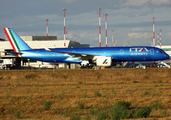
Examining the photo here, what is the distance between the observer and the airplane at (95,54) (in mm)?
48406

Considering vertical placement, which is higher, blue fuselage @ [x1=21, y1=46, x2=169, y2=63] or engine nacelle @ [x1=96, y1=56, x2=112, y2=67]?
blue fuselage @ [x1=21, y1=46, x2=169, y2=63]

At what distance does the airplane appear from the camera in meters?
48.4

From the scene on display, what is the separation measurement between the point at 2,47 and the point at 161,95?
7066 centimetres

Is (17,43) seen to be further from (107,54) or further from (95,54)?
(107,54)

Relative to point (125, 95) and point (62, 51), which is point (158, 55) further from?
point (125, 95)

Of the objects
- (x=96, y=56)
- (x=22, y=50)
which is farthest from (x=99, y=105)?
(x=22, y=50)

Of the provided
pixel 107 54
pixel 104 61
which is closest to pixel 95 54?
pixel 107 54

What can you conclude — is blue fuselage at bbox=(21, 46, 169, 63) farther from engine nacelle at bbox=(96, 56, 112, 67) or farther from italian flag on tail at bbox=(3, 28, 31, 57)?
engine nacelle at bbox=(96, 56, 112, 67)

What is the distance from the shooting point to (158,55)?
1906 inches

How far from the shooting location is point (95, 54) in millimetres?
50438

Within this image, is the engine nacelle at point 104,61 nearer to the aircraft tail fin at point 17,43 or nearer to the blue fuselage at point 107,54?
the blue fuselage at point 107,54

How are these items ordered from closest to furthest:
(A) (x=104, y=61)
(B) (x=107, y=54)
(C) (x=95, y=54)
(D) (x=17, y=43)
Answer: (A) (x=104, y=61) → (B) (x=107, y=54) → (C) (x=95, y=54) → (D) (x=17, y=43)

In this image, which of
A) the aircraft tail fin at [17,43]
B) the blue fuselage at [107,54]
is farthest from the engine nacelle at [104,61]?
the aircraft tail fin at [17,43]

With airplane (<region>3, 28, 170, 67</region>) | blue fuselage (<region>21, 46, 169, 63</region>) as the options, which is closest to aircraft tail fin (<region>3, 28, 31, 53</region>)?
airplane (<region>3, 28, 170, 67</region>)
